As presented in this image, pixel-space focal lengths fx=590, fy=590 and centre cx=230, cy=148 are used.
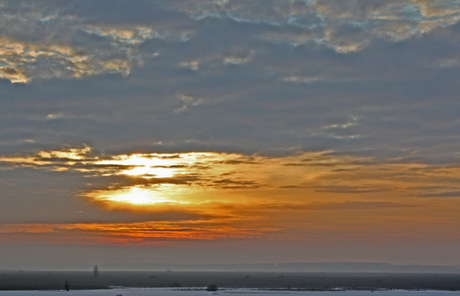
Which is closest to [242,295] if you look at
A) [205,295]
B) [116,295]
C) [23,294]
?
[205,295]

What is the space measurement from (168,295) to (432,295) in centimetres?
6047

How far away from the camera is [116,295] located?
12362cm

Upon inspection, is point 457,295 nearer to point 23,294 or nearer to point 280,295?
point 280,295

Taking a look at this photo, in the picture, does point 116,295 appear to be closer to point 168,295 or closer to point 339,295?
point 168,295

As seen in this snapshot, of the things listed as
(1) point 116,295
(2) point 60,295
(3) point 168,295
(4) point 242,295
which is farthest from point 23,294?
(4) point 242,295

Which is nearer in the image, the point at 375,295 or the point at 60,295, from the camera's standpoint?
the point at 60,295

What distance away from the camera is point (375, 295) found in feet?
436

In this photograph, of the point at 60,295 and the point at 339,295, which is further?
the point at 339,295

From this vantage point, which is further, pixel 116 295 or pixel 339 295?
pixel 339 295

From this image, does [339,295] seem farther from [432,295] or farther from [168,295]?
[168,295]

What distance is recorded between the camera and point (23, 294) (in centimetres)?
12469

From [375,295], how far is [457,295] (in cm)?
1887

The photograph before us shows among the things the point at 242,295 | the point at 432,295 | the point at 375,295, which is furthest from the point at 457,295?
the point at 242,295

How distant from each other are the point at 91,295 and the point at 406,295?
70838 millimetres
